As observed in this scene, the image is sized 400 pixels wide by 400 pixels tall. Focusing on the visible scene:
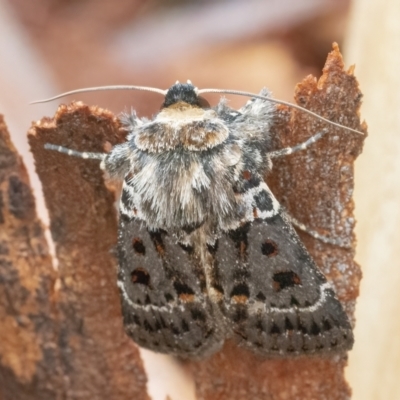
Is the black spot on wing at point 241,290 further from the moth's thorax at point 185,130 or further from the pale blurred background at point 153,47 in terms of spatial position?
the pale blurred background at point 153,47

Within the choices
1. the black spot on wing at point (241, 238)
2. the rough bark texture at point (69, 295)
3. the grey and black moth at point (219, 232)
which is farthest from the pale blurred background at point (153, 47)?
the black spot on wing at point (241, 238)

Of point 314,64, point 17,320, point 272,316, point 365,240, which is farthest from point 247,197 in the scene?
point 314,64

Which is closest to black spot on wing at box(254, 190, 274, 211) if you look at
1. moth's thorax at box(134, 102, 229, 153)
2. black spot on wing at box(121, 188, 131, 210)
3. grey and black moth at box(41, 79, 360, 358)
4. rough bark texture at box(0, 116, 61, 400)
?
grey and black moth at box(41, 79, 360, 358)

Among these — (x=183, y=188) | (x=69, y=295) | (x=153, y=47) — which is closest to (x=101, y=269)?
(x=69, y=295)

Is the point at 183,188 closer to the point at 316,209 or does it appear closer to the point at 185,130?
the point at 185,130

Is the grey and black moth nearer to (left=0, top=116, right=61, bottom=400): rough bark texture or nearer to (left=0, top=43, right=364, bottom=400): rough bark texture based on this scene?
(left=0, top=43, right=364, bottom=400): rough bark texture
